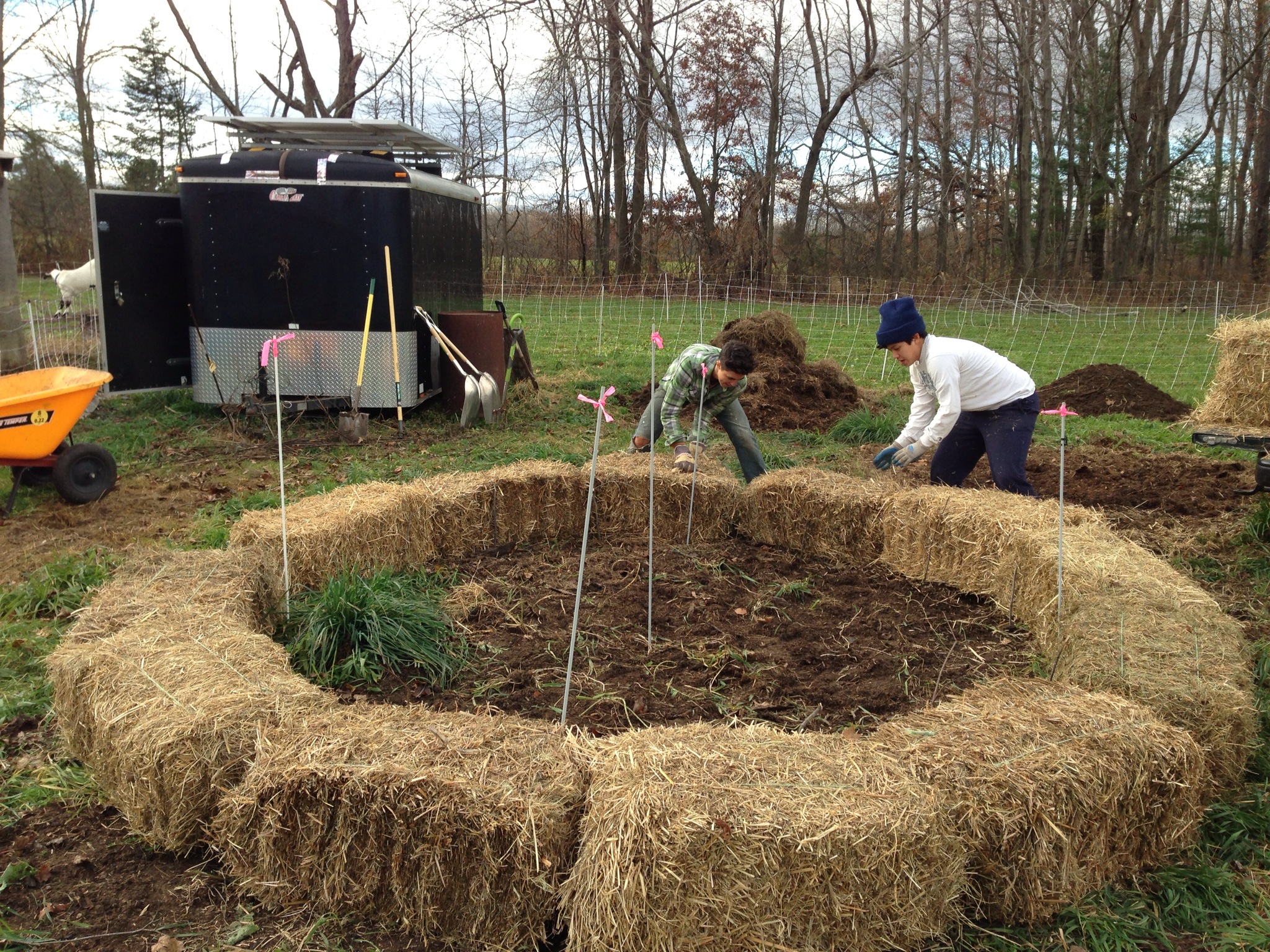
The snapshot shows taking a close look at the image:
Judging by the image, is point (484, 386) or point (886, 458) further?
point (484, 386)

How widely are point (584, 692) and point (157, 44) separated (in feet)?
110

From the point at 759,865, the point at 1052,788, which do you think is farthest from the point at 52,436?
the point at 1052,788

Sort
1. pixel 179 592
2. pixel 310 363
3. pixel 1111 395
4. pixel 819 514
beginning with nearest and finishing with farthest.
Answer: pixel 179 592 < pixel 819 514 < pixel 310 363 < pixel 1111 395

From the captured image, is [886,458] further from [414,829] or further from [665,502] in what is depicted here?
[414,829]

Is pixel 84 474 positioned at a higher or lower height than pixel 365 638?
higher

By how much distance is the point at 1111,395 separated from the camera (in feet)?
33.7

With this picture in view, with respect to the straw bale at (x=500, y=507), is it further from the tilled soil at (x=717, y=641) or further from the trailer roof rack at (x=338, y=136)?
the trailer roof rack at (x=338, y=136)

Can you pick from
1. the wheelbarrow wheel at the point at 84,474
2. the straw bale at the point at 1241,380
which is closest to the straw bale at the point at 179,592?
the wheelbarrow wheel at the point at 84,474

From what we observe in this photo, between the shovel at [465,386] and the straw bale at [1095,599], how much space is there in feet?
15.4

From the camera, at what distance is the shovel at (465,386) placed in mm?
8805

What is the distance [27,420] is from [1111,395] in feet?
33.4

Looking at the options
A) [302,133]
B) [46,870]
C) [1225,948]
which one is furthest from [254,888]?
[302,133]

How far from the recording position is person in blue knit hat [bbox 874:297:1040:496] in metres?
5.23

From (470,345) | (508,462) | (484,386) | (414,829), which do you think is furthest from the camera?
(470,345)
